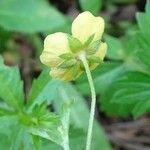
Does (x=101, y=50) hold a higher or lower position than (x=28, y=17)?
higher

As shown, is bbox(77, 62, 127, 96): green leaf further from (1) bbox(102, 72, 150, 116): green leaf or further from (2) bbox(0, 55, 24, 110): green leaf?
(2) bbox(0, 55, 24, 110): green leaf

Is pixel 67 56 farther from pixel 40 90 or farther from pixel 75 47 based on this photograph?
pixel 40 90

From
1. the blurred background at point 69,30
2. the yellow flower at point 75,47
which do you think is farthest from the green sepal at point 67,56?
the blurred background at point 69,30

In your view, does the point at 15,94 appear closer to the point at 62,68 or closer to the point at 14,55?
the point at 62,68

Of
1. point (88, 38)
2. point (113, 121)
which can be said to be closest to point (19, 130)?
point (88, 38)

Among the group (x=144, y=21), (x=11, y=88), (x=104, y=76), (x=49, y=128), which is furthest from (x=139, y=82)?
(x=49, y=128)

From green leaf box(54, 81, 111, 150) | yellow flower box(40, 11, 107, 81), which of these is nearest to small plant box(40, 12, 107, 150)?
yellow flower box(40, 11, 107, 81)
